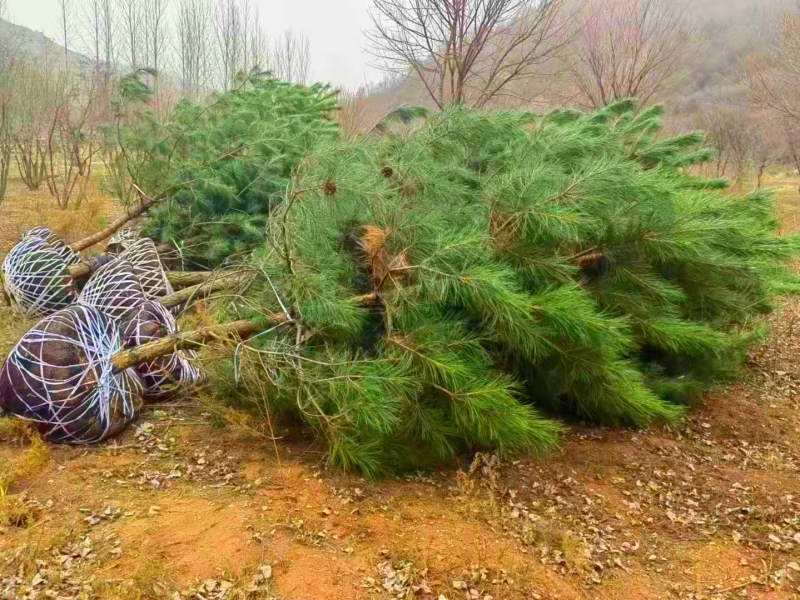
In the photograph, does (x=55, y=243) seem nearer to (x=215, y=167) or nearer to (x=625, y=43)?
(x=215, y=167)

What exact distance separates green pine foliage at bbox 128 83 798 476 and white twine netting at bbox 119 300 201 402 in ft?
1.61

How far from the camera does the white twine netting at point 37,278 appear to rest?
5.11m

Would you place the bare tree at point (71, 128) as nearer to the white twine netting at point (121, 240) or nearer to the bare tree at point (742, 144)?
the white twine netting at point (121, 240)

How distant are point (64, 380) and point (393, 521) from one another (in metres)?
1.92

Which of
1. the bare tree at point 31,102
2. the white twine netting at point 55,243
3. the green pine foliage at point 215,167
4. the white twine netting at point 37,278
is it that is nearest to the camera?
the white twine netting at point 37,278

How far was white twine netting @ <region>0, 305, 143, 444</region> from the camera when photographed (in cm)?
327

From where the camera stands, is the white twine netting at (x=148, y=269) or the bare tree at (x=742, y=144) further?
the bare tree at (x=742, y=144)

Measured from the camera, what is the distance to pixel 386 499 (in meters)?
3.05

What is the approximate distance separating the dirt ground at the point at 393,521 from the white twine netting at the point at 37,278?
2.00 meters

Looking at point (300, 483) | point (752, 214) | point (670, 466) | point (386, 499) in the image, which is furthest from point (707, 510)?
point (752, 214)

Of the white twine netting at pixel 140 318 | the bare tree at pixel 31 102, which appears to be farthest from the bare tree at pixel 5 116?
the white twine netting at pixel 140 318

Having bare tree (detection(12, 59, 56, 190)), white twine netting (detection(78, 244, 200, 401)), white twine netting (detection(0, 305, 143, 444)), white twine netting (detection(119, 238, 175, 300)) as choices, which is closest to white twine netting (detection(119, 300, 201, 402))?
white twine netting (detection(78, 244, 200, 401))

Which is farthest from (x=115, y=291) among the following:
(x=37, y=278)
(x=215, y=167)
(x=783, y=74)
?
(x=783, y=74)

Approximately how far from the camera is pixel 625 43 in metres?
11.3
